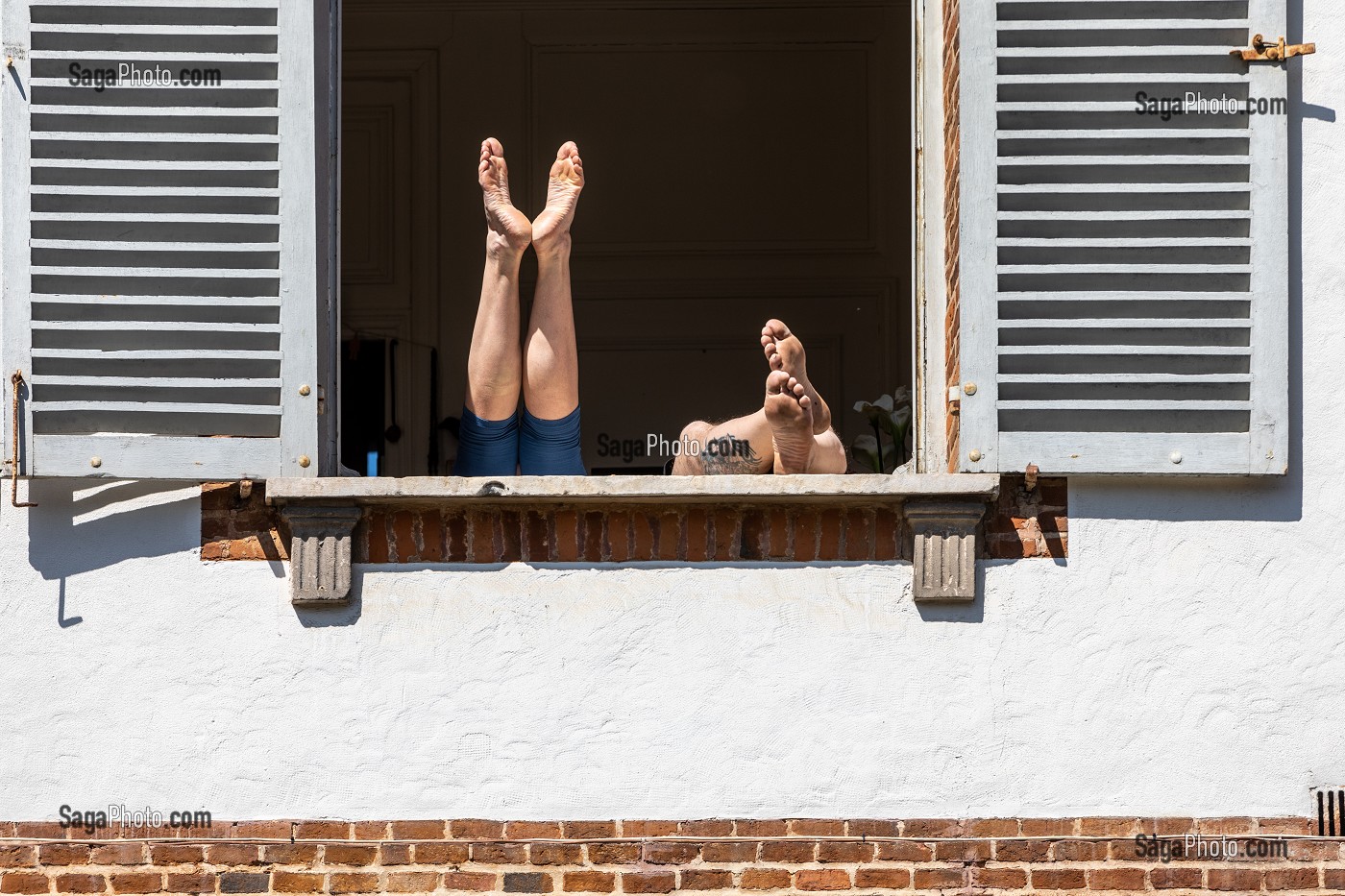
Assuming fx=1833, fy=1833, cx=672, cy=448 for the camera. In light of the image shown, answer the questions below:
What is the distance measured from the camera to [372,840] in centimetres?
419

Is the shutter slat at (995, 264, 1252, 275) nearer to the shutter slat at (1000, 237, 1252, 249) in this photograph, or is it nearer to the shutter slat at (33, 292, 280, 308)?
the shutter slat at (1000, 237, 1252, 249)

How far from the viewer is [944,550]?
4.22 m

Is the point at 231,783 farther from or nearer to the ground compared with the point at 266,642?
nearer to the ground

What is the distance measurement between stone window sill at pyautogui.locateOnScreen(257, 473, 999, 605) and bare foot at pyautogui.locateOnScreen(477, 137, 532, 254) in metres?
0.64

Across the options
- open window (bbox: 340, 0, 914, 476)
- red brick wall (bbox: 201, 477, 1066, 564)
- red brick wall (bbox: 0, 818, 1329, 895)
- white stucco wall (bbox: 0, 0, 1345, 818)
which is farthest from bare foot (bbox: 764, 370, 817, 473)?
open window (bbox: 340, 0, 914, 476)

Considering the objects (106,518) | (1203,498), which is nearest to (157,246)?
(106,518)

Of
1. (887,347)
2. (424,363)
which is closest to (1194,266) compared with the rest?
(887,347)

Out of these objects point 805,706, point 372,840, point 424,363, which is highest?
Answer: point 424,363

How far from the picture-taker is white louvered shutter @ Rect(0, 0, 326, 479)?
4.28 meters

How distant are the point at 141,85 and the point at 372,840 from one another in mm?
1854

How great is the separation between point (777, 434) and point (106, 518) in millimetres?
1595

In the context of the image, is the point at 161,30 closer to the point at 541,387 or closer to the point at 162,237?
the point at 162,237

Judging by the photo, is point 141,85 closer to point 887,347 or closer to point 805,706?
point 805,706

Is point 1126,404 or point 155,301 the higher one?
point 155,301
